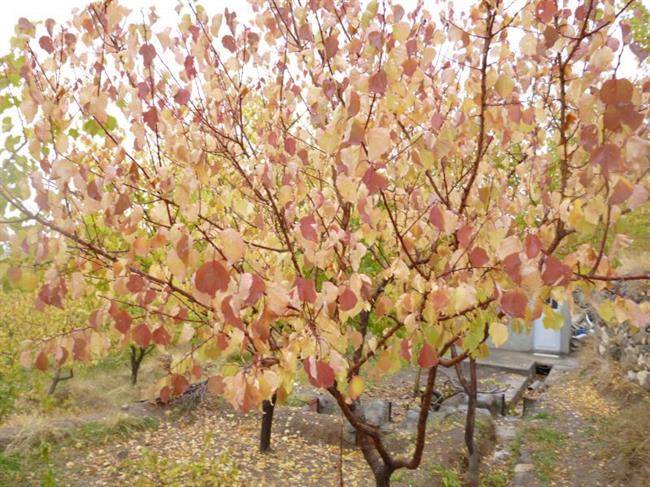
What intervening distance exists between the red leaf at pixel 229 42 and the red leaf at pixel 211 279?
148cm

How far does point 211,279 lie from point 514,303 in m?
0.88

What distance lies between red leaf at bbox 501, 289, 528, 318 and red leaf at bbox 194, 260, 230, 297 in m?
0.81

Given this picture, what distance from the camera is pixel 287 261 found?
247cm

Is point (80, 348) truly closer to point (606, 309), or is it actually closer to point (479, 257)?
point (479, 257)

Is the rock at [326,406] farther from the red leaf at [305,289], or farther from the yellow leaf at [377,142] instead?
the yellow leaf at [377,142]

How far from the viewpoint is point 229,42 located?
7.75ft

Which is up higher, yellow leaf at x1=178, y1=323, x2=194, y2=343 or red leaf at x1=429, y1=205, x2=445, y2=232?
red leaf at x1=429, y1=205, x2=445, y2=232

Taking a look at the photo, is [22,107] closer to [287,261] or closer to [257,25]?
[287,261]

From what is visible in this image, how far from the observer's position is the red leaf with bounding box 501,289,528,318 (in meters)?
1.45

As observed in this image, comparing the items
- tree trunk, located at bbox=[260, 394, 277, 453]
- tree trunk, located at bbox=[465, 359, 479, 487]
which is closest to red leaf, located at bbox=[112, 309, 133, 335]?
tree trunk, located at bbox=[465, 359, 479, 487]

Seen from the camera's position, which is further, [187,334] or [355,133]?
[187,334]

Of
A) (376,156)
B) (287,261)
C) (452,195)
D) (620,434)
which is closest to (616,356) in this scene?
(620,434)

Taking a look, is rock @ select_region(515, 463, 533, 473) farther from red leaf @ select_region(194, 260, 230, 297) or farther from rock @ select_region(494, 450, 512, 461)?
red leaf @ select_region(194, 260, 230, 297)

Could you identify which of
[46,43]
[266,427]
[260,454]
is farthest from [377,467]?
[260,454]
